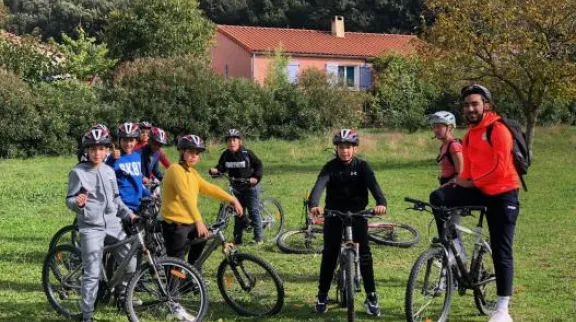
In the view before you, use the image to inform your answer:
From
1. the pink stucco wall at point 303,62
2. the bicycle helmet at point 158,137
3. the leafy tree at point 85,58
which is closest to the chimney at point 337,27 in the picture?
the pink stucco wall at point 303,62

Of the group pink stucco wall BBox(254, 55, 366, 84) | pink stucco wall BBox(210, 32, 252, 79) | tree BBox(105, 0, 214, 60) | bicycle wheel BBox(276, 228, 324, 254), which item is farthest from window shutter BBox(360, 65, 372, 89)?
bicycle wheel BBox(276, 228, 324, 254)

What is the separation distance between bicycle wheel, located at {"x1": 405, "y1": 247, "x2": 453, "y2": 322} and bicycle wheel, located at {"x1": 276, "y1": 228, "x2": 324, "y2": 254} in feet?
11.7

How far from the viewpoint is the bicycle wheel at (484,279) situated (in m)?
5.71

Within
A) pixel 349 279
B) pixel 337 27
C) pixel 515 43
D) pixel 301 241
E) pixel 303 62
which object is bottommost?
pixel 301 241

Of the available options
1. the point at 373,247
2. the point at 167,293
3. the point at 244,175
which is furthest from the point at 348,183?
the point at 244,175

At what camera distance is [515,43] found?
19953mm

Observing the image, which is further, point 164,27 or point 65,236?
point 164,27

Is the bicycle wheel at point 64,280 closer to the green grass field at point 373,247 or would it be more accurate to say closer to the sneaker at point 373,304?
the green grass field at point 373,247

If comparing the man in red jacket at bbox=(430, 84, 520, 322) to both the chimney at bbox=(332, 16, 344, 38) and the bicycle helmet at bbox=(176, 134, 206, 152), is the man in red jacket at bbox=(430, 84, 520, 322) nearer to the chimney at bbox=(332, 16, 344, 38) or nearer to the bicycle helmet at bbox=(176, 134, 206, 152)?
the bicycle helmet at bbox=(176, 134, 206, 152)

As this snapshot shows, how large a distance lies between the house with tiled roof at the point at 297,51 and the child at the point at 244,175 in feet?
99.1

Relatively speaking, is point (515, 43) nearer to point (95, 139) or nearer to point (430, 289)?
point (430, 289)

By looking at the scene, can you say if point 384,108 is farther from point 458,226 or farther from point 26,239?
point 458,226

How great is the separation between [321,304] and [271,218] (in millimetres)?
4398

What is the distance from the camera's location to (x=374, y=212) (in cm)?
557
